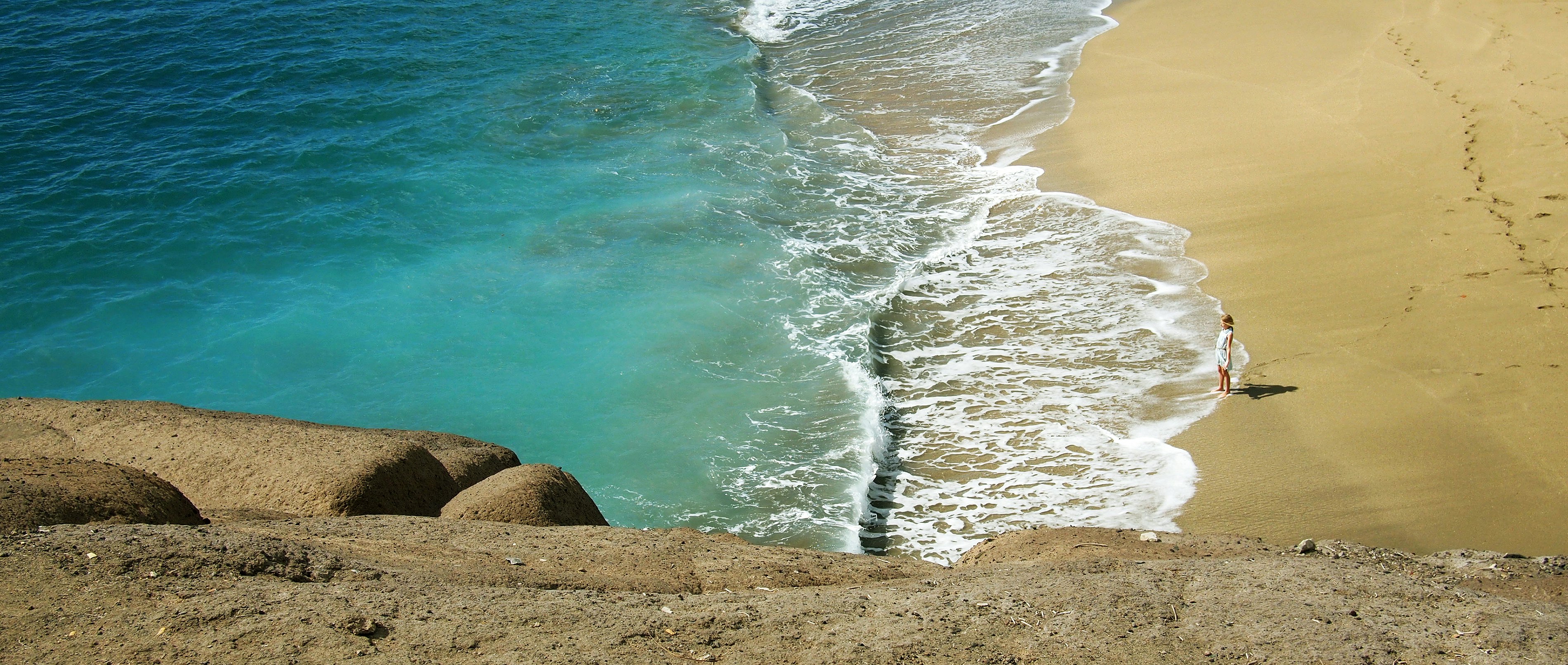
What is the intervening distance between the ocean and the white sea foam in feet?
0.17

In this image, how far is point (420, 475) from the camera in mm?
6562

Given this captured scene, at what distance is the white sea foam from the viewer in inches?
345

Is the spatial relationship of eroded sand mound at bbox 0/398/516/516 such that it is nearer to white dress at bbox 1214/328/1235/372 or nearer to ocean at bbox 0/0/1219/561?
ocean at bbox 0/0/1219/561

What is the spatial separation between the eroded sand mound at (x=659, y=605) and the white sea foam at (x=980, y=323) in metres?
2.83

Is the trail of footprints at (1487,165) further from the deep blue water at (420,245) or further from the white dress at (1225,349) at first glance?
the deep blue water at (420,245)

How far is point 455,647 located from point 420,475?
2732mm

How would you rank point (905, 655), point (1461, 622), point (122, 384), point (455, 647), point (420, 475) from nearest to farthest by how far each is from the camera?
point (455, 647) < point (905, 655) < point (1461, 622) < point (420, 475) < point (122, 384)

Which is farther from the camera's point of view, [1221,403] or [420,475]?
[1221,403]

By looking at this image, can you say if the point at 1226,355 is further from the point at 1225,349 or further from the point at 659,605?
the point at 659,605

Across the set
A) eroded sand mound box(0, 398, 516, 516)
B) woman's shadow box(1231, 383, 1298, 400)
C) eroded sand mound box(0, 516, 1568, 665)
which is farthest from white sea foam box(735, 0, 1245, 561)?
eroded sand mound box(0, 398, 516, 516)

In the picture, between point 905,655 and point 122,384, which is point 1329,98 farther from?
point 122,384

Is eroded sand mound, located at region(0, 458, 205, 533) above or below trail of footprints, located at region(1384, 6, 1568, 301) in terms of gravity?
above

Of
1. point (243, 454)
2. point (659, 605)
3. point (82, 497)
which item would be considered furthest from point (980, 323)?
point (82, 497)

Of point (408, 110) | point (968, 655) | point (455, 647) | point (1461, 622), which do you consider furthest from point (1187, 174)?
point (408, 110)
